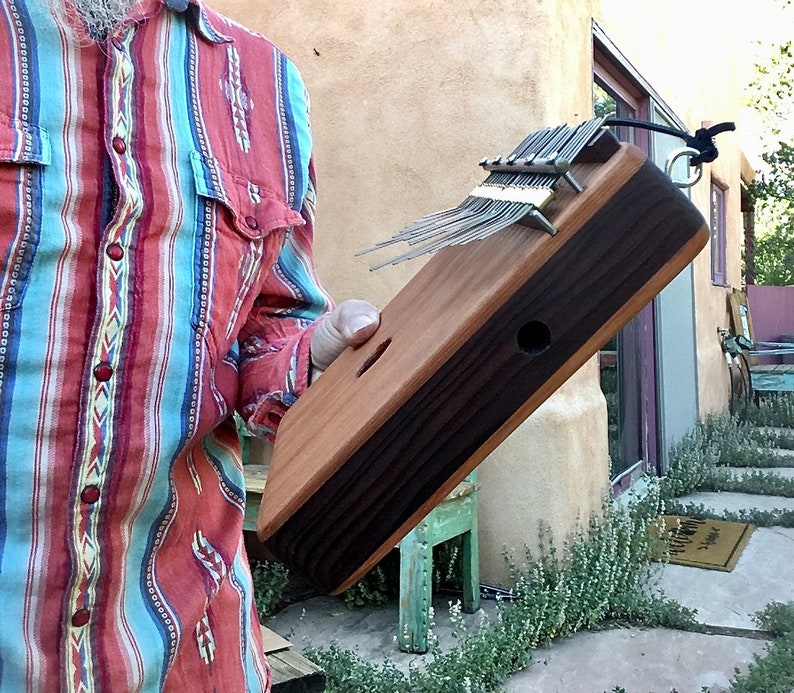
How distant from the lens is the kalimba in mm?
633

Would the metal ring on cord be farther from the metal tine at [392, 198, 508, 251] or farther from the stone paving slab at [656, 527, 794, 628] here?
the stone paving slab at [656, 527, 794, 628]

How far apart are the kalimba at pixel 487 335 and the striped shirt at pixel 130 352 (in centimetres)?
22

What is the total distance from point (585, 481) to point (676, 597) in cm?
63

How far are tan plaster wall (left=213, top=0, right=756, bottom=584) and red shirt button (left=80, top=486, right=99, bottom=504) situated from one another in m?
2.72

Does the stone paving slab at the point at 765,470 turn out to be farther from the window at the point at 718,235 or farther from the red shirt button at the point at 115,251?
the red shirt button at the point at 115,251

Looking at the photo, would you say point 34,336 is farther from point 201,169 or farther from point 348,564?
point 348,564

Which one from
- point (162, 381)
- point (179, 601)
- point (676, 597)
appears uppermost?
point (162, 381)

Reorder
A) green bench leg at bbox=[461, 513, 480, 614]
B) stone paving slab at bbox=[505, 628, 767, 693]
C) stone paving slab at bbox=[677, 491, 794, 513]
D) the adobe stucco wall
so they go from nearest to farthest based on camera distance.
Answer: stone paving slab at bbox=[505, 628, 767, 693]
green bench leg at bbox=[461, 513, 480, 614]
the adobe stucco wall
stone paving slab at bbox=[677, 491, 794, 513]

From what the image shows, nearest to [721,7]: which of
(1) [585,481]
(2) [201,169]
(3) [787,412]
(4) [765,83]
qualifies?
(3) [787,412]

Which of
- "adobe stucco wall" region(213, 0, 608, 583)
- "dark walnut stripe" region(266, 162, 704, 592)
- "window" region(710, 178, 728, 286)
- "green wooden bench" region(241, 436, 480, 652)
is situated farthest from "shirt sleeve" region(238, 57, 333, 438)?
"window" region(710, 178, 728, 286)

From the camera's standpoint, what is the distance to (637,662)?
2.98 metres

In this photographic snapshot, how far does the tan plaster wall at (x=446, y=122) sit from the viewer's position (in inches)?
140

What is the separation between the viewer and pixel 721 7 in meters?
8.16

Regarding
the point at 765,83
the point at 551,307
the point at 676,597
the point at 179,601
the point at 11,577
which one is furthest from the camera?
the point at 765,83
